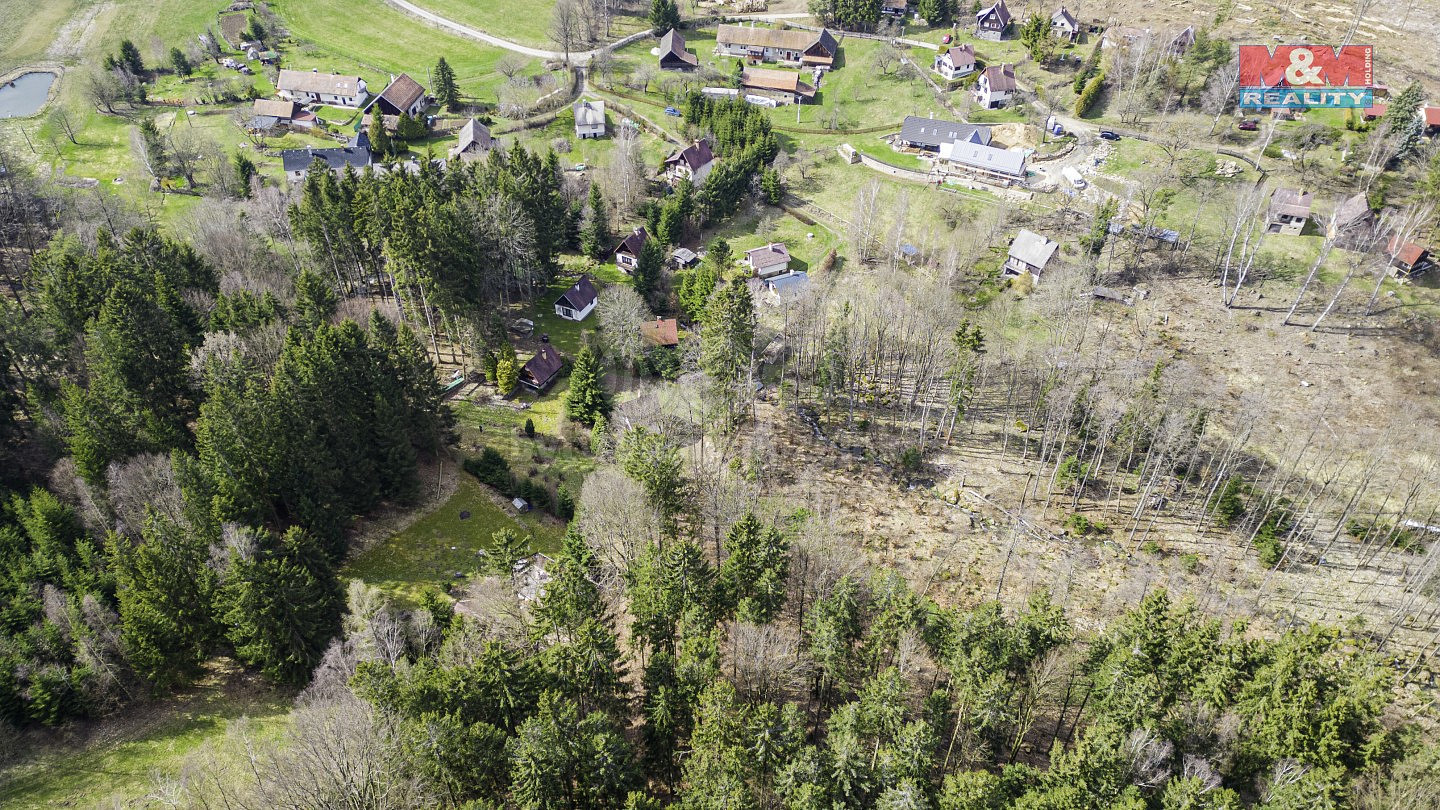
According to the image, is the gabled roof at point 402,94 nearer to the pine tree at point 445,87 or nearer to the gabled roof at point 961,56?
the pine tree at point 445,87

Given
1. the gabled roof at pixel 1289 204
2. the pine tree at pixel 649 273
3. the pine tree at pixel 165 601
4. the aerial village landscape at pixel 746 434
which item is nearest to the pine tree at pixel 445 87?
the aerial village landscape at pixel 746 434

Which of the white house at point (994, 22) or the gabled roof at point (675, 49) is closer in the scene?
the gabled roof at point (675, 49)

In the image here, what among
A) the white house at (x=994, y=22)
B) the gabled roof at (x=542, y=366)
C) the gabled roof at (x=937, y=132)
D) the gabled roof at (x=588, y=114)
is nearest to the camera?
the gabled roof at (x=542, y=366)

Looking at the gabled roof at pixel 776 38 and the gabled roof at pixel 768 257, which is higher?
the gabled roof at pixel 776 38

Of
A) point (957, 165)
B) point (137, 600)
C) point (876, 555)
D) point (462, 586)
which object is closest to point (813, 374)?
point (876, 555)

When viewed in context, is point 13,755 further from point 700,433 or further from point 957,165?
point 957,165
